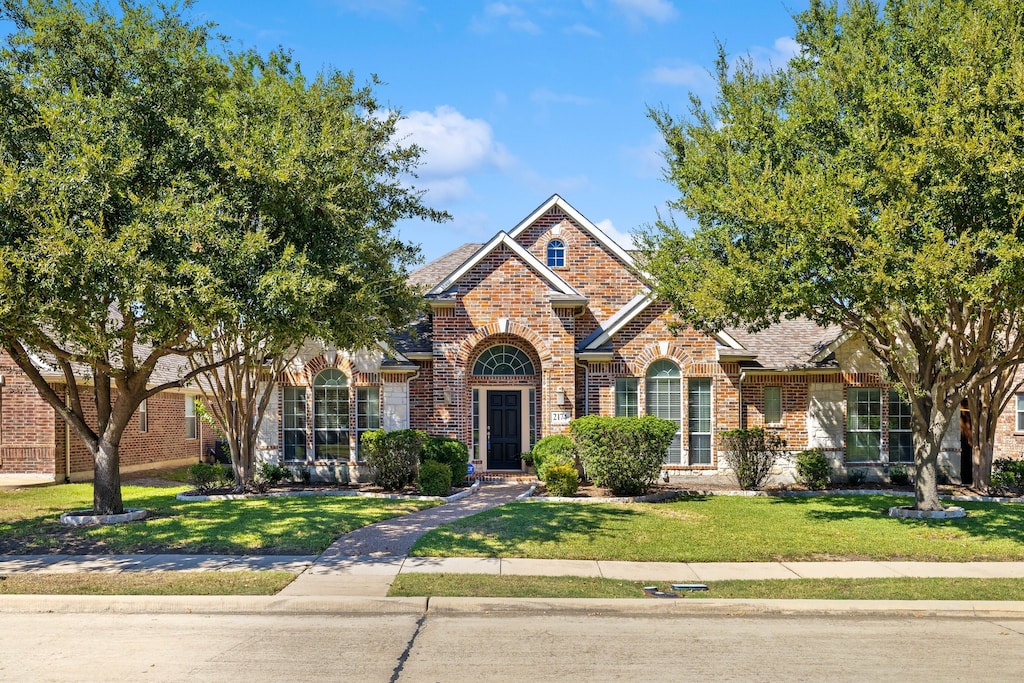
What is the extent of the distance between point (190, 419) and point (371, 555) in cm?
2227

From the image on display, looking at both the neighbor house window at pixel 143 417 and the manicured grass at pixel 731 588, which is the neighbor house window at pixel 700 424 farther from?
the neighbor house window at pixel 143 417

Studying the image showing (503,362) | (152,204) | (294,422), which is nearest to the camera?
(152,204)

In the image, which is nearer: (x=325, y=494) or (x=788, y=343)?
(x=325, y=494)

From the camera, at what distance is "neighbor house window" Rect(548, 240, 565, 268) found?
82.1ft

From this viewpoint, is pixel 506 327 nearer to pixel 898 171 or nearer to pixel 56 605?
pixel 898 171

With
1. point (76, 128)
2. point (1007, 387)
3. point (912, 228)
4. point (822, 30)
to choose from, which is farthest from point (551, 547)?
point (1007, 387)

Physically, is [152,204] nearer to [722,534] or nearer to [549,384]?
[722,534]

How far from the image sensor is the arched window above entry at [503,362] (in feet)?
74.8

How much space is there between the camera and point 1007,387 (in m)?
20.5

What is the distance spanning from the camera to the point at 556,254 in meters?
25.1

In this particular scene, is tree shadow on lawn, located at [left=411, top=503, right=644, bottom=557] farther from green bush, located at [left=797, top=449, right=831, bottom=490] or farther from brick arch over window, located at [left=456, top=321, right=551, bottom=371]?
green bush, located at [left=797, top=449, right=831, bottom=490]

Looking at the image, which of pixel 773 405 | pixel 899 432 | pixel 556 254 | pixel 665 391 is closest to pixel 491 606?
pixel 665 391

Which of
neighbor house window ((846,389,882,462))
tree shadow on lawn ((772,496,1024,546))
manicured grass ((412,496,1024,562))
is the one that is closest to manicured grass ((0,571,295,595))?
manicured grass ((412,496,1024,562))

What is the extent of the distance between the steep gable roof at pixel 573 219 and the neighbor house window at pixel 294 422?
760 cm
